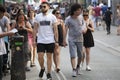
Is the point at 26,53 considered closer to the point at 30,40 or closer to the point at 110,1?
the point at 30,40

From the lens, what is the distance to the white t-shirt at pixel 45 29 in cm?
1058

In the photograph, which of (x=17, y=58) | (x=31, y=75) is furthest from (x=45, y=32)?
(x=31, y=75)

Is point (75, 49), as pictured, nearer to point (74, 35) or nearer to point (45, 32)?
point (74, 35)

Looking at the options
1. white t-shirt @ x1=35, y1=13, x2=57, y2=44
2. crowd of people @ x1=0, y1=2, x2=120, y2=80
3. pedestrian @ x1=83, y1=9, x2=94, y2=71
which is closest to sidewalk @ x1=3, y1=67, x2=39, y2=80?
crowd of people @ x1=0, y1=2, x2=120, y2=80

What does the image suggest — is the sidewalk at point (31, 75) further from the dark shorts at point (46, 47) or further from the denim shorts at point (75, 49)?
the denim shorts at point (75, 49)

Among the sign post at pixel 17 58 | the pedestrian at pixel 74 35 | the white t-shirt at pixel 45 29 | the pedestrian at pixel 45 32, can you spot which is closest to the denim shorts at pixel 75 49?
the pedestrian at pixel 74 35

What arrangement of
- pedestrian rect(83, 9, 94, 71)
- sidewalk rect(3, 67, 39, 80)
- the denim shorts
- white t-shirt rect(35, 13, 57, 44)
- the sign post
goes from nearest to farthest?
the sign post → white t-shirt rect(35, 13, 57, 44) → sidewalk rect(3, 67, 39, 80) → the denim shorts → pedestrian rect(83, 9, 94, 71)

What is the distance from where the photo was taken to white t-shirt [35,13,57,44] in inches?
416

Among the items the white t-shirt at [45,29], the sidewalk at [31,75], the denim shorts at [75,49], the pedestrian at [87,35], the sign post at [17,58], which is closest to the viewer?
the sign post at [17,58]

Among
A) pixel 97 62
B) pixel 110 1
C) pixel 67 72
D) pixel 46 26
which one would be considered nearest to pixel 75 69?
pixel 67 72

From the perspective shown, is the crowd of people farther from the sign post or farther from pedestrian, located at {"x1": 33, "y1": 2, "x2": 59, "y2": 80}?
A: the sign post

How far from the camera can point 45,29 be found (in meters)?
10.6

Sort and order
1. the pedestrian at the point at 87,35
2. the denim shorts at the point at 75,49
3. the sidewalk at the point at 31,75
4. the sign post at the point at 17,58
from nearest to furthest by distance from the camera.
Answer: the sign post at the point at 17,58 → the sidewalk at the point at 31,75 → the denim shorts at the point at 75,49 → the pedestrian at the point at 87,35

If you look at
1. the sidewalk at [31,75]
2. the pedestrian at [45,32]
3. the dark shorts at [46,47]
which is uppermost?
the pedestrian at [45,32]
